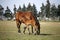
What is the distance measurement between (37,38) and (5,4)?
572mm

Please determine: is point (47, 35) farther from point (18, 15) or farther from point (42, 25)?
point (18, 15)

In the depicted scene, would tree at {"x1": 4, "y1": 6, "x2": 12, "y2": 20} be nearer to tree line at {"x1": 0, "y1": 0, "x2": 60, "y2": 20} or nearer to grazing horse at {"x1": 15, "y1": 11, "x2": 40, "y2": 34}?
Answer: tree line at {"x1": 0, "y1": 0, "x2": 60, "y2": 20}

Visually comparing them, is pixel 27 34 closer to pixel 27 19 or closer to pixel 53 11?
pixel 27 19

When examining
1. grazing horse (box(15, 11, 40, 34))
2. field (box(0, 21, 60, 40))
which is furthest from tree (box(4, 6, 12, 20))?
grazing horse (box(15, 11, 40, 34))

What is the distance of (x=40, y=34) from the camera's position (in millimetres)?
4422

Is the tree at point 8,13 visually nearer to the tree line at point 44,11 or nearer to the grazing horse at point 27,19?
the tree line at point 44,11

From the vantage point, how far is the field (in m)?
4.23

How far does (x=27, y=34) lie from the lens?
4.48 metres

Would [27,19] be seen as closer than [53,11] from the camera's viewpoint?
No

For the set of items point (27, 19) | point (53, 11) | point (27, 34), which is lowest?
point (27, 34)

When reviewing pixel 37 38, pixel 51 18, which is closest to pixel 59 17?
pixel 51 18

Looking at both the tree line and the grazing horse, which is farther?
the grazing horse

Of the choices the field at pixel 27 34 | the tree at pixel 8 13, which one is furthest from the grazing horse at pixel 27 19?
the tree at pixel 8 13

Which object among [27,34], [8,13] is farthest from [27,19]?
[8,13]
